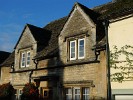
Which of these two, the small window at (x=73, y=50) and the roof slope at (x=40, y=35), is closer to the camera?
the small window at (x=73, y=50)

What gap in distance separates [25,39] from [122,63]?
1129 centimetres

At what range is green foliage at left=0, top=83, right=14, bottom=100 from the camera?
2342 cm

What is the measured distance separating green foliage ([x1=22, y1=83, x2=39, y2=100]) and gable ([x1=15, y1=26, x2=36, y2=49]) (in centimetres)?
408

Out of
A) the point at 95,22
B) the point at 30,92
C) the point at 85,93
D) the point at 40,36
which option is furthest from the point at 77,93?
the point at 40,36

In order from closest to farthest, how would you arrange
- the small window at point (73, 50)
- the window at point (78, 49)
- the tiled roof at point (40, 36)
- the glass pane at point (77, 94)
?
the glass pane at point (77, 94), the window at point (78, 49), the small window at point (73, 50), the tiled roof at point (40, 36)

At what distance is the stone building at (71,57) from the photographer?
1698 centimetres

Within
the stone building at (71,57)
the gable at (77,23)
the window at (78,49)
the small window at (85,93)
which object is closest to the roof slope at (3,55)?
the stone building at (71,57)

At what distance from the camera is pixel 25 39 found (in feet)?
79.0

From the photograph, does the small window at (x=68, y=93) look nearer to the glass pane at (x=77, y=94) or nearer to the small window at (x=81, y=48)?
the glass pane at (x=77, y=94)

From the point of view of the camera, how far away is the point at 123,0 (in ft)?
59.9

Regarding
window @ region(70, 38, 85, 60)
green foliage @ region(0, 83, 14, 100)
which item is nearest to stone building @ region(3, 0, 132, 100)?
window @ region(70, 38, 85, 60)

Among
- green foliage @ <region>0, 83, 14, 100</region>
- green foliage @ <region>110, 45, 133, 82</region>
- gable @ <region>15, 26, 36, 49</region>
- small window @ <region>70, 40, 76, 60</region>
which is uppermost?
gable @ <region>15, 26, 36, 49</region>

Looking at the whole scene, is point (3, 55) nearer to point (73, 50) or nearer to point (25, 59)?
point (25, 59)

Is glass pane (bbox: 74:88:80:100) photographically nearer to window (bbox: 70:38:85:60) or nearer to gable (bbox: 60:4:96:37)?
window (bbox: 70:38:85:60)
